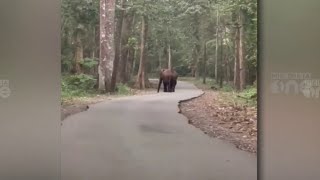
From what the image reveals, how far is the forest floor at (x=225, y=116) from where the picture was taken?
5.48 m

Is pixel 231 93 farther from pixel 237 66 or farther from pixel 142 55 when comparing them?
pixel 142 55

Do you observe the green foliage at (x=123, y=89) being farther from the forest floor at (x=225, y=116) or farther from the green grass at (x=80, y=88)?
the forest floor at (x=225, y=116)

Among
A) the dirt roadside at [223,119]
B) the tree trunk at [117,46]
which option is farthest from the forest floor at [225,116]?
the tree trunk at [117,46]

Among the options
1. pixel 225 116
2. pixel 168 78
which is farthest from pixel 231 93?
pixel 168 78

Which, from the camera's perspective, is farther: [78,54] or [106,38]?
[106,38]

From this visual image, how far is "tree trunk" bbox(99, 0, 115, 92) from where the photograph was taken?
5.47 metres

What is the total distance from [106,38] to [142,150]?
4.09 feet

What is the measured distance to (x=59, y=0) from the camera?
5.36 metres

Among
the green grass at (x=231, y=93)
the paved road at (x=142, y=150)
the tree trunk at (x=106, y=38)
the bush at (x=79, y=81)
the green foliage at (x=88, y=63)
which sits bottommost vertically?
the paved road at (x=142, y=150)

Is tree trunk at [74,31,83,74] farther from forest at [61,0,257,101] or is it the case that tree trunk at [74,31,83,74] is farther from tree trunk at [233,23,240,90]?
tree trunk at [233,23,240,90]

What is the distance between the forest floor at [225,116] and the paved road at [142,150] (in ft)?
0.30

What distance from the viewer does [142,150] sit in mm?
5453

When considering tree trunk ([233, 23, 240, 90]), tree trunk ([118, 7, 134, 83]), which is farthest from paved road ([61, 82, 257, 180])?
tree trunk ([233, 23, 240, 90])

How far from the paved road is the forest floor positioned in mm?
91
